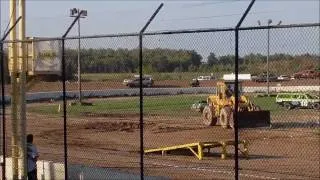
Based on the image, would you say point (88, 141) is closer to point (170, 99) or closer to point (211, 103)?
point (211, 103)

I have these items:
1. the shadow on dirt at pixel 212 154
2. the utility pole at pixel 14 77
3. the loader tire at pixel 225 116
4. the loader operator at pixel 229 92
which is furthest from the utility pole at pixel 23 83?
the loader operator at pixel 229 92

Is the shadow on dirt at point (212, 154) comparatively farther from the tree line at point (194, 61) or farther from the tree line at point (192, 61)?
the tree line at point (192, 61)

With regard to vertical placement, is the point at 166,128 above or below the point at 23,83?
below

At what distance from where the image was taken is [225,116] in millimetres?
36625

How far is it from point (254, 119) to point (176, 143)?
273 inches

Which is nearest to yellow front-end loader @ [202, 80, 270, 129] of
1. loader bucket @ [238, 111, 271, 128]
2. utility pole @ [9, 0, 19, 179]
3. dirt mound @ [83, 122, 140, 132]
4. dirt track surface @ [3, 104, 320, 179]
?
loader bucket @ [238, 111, 271, 128]

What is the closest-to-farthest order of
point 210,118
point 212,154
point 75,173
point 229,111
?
point 75,173
point 212,154
point 229,111
point 210,118

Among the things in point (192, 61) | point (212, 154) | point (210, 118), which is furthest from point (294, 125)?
point (192, 61)

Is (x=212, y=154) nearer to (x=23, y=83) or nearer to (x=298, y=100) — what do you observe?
(x=23, y=83)

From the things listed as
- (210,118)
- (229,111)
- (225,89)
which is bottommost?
(210,118)

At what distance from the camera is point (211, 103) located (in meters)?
38.8

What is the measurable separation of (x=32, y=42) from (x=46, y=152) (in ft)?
42.5

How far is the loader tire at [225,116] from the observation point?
120 feet

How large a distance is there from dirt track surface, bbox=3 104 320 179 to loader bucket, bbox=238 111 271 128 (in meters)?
0.47
